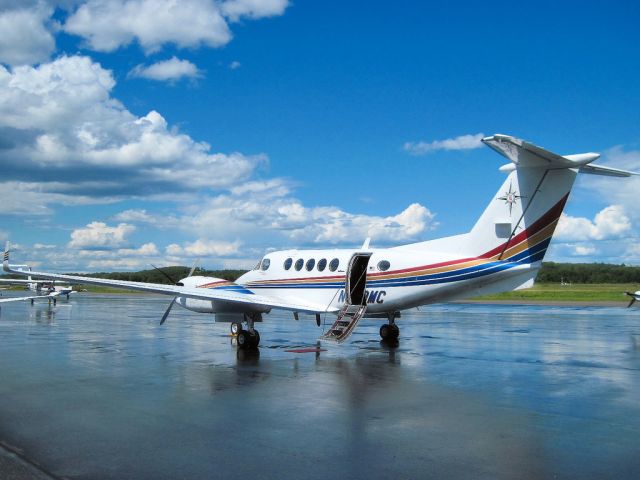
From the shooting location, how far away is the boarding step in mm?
17422

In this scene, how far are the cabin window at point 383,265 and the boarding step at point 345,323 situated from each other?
1.33m

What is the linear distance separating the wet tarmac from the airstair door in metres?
1.65

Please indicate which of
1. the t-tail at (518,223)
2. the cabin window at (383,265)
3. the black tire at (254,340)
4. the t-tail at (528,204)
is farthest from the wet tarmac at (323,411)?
the t-tail at (528,204)

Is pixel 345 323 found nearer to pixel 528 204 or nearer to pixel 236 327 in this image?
pixel 236 327

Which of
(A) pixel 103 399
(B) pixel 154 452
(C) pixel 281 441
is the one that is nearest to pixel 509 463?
(C) pixel 281 441

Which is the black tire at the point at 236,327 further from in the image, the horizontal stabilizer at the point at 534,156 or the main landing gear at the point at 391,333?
the horizontal stabilizer at the point at 534,156

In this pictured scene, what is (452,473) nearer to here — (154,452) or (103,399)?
(154,452)

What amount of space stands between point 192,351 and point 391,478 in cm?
1285

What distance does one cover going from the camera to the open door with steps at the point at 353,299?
58.7ft

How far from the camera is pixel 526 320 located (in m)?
32.3

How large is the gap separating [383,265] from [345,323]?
7.59 ft

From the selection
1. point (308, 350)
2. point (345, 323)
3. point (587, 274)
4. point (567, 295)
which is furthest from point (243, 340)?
point (587, 274)

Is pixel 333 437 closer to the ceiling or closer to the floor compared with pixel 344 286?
closer to the floor

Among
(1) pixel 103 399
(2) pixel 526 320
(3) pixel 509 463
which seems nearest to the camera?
(3) pixel 509 463
